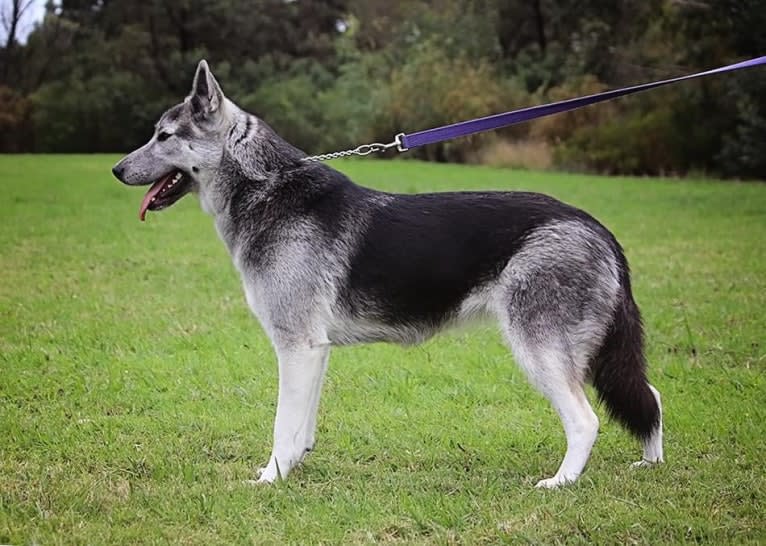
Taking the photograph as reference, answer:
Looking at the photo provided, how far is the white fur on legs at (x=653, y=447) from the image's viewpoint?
5.25 meters

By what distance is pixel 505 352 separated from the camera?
8.21 meters

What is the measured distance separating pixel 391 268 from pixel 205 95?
1.37 metres

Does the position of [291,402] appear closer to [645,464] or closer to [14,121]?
[645,464]

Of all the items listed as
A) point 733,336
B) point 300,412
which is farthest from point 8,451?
point 733,336

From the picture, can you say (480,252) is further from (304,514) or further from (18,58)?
(18,58)

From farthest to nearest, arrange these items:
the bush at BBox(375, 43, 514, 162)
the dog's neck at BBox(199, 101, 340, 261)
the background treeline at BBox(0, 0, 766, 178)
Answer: the bush at BBox(375, 43, 514, 162)
the background treeline at BBox(0, 0, 766, 178)
the dog's neck at BBox(199, 101, 340, 261)

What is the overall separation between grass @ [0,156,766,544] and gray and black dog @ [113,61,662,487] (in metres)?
0.38

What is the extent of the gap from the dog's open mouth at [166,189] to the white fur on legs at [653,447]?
2.76 m

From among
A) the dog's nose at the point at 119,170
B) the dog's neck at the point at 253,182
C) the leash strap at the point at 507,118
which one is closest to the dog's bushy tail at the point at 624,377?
the leash strap at the point at 507,118

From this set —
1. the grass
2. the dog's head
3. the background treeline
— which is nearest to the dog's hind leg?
the grass

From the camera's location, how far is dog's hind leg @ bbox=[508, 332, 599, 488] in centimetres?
504

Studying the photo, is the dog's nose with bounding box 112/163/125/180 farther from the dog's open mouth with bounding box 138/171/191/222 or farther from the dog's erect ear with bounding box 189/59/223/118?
the dog's erect ear with bounding box 189/59/223/118

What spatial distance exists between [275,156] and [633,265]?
787 cm

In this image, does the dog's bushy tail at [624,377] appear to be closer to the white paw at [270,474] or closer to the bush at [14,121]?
the white paw at [270,474]
